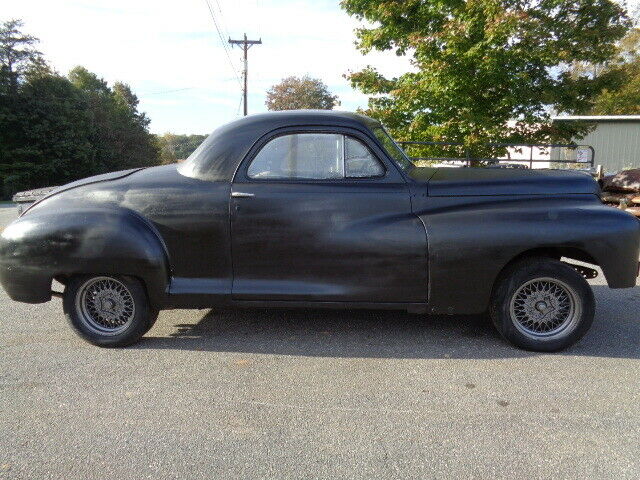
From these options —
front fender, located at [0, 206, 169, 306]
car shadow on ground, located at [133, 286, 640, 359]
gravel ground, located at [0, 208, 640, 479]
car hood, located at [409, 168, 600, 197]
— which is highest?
car hood, located at [409, 168, 600, 197]

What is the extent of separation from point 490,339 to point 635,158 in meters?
28.3

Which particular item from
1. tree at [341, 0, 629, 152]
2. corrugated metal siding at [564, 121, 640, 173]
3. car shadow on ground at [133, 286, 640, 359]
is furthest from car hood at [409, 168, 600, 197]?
corrugated metal siding at [564, 121, 640, 173]

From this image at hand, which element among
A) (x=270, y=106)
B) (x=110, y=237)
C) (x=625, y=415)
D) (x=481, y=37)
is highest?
(x=270, y=106)

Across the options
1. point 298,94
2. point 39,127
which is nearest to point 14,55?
point 39,127

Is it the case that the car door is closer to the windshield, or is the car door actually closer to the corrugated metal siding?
the windshield

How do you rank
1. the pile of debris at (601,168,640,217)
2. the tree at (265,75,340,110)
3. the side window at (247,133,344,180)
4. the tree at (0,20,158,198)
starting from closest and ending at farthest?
the side window at (247,133,344,180), the pile of debris at (601,168,640,217), the tree at (0,20,158,198), the tree at (265,75,340,110)

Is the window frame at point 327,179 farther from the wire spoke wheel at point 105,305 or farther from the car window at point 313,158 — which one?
the wire spoke wheel at point 105,305

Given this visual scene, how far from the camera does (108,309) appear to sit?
13.3ft

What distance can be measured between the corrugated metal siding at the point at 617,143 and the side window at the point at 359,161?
26894 mm

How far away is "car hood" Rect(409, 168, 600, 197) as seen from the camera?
3.87m

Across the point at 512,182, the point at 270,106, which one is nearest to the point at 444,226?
the point at 512,182

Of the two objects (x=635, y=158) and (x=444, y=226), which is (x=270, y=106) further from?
(x=444, y=226)

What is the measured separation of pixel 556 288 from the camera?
12.6ft

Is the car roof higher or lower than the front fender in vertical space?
higher
